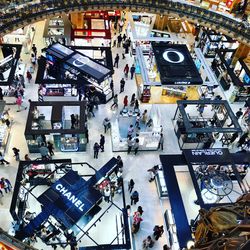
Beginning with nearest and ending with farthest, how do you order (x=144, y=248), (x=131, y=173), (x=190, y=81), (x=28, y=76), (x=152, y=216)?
(x=144, y=248)
(x=152, y=216)
(x=131, y=173)
(x=190, y=81)
(x=28, y=76)

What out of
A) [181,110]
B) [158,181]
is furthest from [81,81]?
[158,181]

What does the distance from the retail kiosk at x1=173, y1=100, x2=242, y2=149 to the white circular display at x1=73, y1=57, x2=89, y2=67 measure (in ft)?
27.7

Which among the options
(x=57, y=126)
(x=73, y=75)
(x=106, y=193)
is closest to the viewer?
(x=106, y=193)

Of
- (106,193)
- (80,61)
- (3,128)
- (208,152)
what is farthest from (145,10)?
(106,193)

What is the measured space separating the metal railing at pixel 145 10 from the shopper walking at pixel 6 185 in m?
16.1

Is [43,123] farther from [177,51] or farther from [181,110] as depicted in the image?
[177,51]

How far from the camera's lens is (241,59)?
29969 millimetres

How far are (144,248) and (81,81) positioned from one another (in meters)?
13.6

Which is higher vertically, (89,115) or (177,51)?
(177,51)

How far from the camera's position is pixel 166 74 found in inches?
1027

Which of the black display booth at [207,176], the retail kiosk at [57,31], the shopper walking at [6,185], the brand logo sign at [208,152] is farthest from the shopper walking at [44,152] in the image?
the retail kiosk at [57,31]

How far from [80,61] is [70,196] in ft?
43.7

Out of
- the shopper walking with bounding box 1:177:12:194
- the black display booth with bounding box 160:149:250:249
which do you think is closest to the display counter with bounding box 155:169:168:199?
the black display booth with bounding box 160:149:250:249

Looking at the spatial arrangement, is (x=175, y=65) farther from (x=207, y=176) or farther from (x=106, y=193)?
(x=106, y=193)
